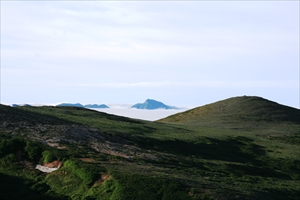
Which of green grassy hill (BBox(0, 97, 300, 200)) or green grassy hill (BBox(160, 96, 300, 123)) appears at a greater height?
green grassy hill (BBox(160, 96, 300, 123))

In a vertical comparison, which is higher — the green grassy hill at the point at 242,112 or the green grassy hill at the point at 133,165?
the green grassy hill at the point at 242,112

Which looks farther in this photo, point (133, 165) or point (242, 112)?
point (242, 112)

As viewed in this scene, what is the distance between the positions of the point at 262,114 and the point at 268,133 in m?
36.7

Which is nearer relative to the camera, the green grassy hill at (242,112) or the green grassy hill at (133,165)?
the green grassy hill at (133,165)

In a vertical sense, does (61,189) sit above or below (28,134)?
below

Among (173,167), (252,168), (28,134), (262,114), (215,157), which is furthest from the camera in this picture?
(262,114)

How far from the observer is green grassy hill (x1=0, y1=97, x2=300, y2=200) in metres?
32.4

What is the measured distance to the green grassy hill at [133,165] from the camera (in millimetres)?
32375

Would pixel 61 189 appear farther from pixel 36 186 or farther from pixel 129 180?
pixel 129 180

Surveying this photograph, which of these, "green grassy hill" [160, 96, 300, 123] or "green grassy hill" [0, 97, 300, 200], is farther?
"green grassy hill" [160, 96, 300, 123]

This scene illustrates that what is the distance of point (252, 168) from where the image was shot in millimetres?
54750

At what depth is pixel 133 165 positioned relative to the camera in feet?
131

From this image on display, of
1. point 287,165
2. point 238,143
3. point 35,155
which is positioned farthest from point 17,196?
point 238,143

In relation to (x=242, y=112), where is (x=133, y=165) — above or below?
below
